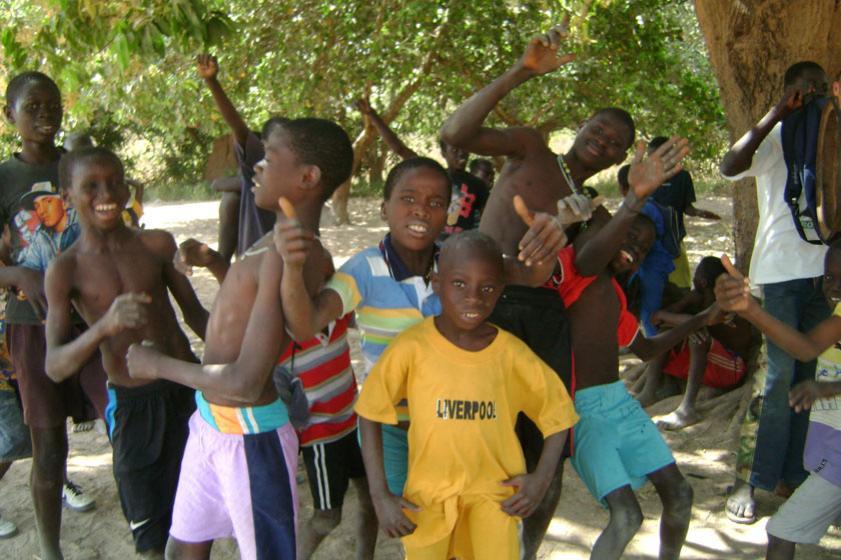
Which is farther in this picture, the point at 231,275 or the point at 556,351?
the point at 556,351

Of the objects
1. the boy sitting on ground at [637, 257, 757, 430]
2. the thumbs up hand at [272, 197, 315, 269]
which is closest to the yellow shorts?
the thumbs up hand at [272, 197, 315, 269]

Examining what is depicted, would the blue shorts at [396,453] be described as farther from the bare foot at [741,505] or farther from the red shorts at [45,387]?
the bare foot at [741,505]

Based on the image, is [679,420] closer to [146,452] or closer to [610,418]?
[610,418]

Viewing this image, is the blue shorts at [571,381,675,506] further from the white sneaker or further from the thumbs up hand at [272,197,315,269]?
the white sneaker

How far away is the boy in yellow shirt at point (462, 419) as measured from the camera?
2234 millimetres

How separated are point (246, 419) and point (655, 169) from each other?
54.3 inches

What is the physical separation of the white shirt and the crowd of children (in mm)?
27

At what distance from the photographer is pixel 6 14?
17.4ft

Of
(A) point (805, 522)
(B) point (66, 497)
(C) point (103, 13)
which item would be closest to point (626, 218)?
(A) point (805, 522)

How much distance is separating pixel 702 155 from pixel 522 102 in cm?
221

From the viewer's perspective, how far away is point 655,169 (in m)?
2.38

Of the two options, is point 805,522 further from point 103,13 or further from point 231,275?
point 103,13

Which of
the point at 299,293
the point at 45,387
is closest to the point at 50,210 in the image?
the point at 45,387

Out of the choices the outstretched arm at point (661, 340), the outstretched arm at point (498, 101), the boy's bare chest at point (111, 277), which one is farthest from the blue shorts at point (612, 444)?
the boy's bare chest at point (111, 277)
